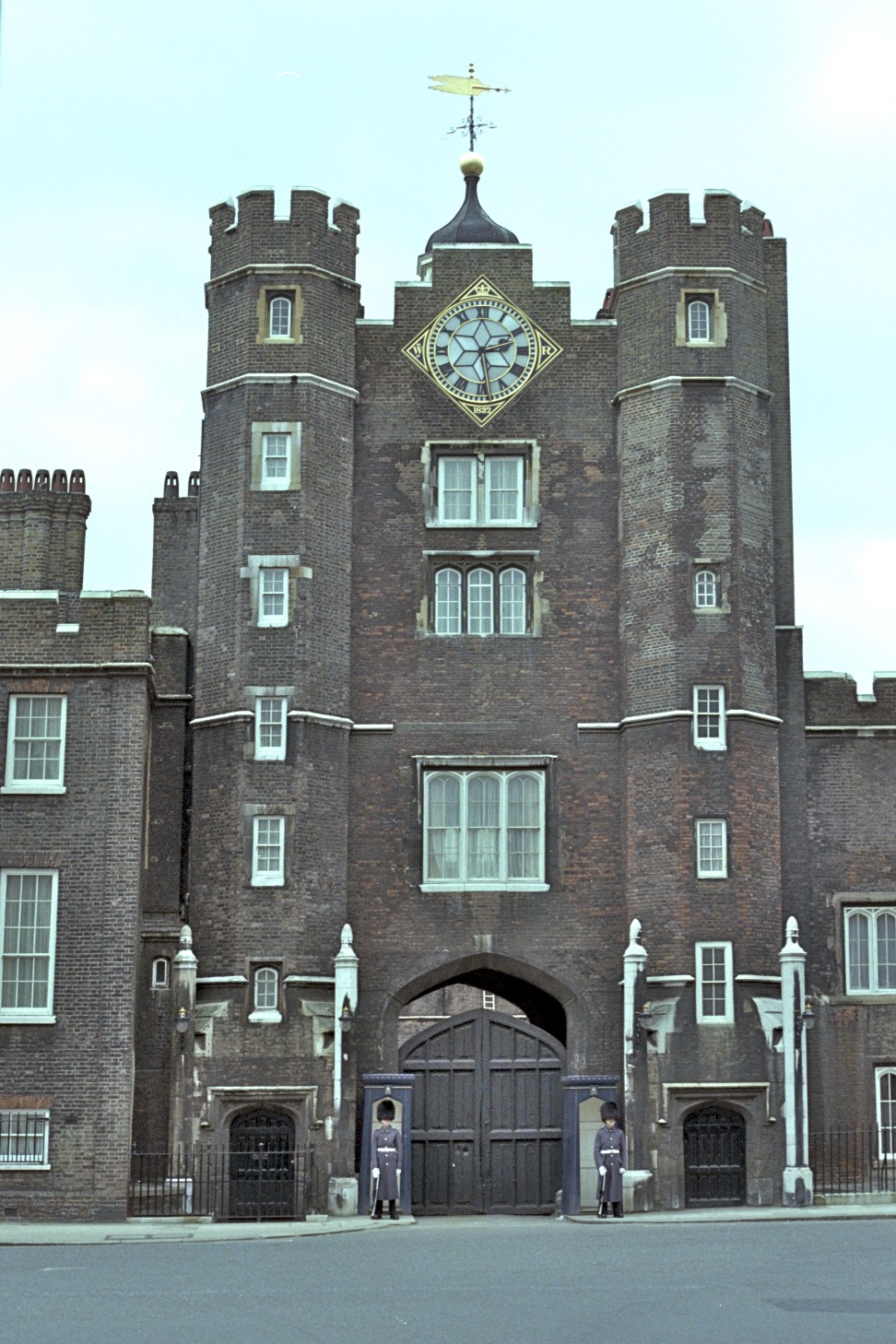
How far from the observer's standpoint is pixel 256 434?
43.9 m

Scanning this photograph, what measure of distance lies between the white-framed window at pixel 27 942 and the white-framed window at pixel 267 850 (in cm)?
414

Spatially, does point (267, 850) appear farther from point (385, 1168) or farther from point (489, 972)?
point (385, 1168)

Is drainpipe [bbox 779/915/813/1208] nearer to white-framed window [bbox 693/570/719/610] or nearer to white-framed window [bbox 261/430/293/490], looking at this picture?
white-framed window [bbox 693/570/719/610]

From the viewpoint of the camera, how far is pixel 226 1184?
4009 centimetres

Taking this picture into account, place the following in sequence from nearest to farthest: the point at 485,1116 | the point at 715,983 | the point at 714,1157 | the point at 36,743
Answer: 1. the point at 36,743
2. the point at 714,1157
3. the point at 715,983
4. the point at 485,1116

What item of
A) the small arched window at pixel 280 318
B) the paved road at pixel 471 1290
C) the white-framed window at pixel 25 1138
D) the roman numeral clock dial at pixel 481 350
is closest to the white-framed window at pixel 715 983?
the paved road at pixel 471 1290

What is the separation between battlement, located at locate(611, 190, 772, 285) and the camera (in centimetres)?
4453

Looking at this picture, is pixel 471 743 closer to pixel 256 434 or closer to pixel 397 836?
pixel 397 836

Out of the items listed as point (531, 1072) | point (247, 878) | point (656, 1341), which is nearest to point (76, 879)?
point (247, 878)

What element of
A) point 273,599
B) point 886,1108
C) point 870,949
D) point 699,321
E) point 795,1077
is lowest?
point 886,1108

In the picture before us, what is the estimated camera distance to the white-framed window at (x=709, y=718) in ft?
139

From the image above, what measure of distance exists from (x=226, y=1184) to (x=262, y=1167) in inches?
29.1

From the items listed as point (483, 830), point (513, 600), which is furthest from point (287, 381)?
point (483, 830)

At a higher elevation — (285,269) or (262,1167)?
(285,269)
